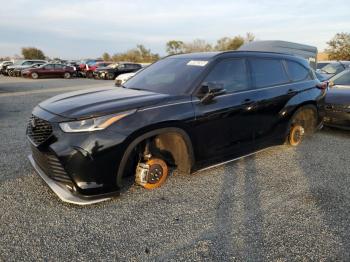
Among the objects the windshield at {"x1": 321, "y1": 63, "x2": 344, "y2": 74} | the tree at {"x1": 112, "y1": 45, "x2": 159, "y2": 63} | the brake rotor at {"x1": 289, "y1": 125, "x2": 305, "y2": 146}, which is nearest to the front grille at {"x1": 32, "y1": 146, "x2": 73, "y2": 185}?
the brake rotor at {"x1": 289, "y1": 125, "x2": 305, "y2": 146}

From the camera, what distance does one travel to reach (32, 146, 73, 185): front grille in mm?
3094

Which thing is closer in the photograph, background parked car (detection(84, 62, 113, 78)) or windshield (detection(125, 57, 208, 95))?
windshield (detection(125, 57, 208, 95))

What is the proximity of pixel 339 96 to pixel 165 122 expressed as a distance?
4791 mm

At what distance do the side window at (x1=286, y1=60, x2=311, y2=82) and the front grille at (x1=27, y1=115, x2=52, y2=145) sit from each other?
394 cm

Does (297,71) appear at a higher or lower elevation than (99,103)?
higher

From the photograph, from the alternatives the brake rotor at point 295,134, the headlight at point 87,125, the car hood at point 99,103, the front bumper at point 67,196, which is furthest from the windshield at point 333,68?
the front bumper at point 67,196

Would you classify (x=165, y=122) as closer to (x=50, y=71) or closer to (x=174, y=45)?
(x=50, y=71)

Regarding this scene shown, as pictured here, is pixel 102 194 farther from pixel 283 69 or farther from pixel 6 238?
pixel 283 69

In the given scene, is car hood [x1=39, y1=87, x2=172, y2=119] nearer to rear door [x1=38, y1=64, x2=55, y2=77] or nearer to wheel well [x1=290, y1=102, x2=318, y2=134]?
wheel well [x1=290, y1=102, x2=318, y2=134]

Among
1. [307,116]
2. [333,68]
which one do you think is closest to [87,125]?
[307,116]

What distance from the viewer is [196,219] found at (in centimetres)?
313

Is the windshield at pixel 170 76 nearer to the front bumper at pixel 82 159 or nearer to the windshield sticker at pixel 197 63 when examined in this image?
the windshield sticker at pixel 197 63

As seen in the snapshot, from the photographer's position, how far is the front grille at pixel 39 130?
10.5 ft

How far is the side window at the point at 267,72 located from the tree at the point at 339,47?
34235 millimetres
